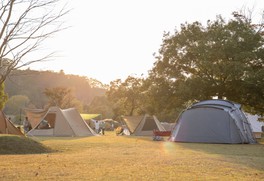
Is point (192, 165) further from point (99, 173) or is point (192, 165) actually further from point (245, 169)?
point (99, 173)

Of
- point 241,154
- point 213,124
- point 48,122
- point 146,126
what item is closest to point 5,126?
point 48,122

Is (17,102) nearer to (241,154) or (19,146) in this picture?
(19,146)

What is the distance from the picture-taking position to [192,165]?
29.2ft

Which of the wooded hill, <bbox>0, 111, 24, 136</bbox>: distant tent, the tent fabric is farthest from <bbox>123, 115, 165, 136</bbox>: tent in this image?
the wooded hill

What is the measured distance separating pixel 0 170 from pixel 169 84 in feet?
65.9

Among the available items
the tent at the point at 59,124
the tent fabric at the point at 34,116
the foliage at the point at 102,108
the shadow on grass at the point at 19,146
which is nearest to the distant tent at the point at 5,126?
the tent at the point at 59,124

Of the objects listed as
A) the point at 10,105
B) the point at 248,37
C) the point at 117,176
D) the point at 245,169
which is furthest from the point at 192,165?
the point at 10,105

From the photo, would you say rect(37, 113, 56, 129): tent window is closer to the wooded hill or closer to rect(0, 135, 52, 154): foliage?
rect(0, 135, 52, 154): foliage

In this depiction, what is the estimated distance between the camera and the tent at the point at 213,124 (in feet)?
64.9

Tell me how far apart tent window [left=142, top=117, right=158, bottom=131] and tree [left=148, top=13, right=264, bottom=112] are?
412 centimetres

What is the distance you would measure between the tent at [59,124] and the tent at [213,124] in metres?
9.02

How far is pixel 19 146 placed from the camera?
1284 cm

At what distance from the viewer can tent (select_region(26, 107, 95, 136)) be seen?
2730 cm

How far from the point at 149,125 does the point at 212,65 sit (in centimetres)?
936
